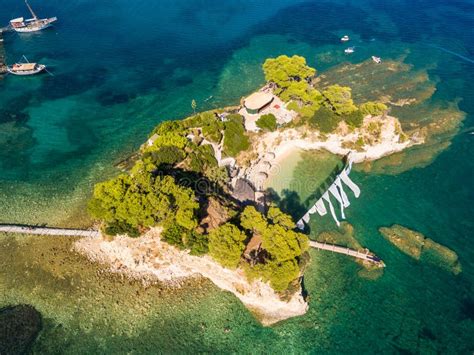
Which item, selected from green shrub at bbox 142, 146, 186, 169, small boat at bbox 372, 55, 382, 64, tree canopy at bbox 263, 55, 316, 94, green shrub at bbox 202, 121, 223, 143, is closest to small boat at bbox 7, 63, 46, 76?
green shrub at bbox 142, 146, 186, 169

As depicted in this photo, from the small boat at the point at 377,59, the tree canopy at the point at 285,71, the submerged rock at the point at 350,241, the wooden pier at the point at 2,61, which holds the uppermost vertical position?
the tree canopy at the point at 285,71

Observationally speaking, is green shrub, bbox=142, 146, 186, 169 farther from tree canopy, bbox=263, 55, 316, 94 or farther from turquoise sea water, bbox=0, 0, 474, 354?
tree canopy, bbox=263, 55, 316, 94

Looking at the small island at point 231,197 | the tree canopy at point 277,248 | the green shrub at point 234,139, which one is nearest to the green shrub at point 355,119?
the small island at point 231,197

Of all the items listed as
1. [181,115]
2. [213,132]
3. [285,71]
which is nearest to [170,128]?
[213,132]

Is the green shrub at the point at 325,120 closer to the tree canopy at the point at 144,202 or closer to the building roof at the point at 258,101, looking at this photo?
the building roof at the point at 258,101

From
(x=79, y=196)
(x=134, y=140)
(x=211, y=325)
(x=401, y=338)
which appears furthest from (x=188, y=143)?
(x=401, y=338)

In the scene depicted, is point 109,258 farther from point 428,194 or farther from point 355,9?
point 355,9
